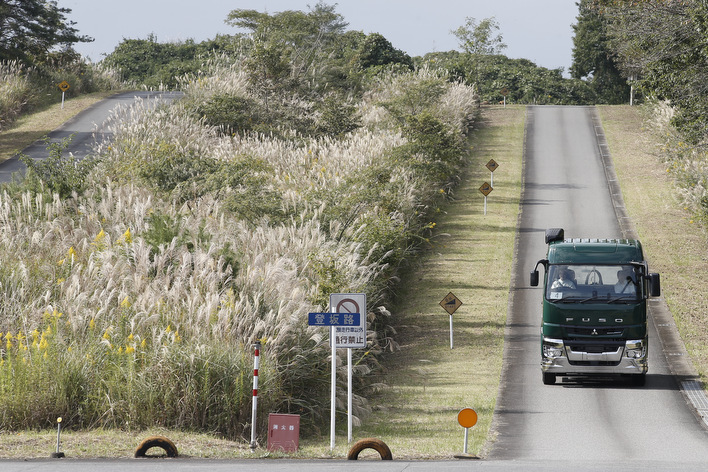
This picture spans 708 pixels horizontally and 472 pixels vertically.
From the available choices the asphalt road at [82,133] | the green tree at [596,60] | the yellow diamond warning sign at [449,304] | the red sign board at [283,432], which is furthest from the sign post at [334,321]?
the green tree at [596,60]

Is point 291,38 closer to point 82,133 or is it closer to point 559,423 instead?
point 82,133

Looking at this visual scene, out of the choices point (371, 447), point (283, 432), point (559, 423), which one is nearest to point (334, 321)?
point (283, 432)

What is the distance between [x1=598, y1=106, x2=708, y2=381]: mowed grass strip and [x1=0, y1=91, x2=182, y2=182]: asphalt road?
1962cm

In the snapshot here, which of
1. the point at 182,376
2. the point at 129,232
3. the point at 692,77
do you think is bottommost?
the point at 182,376

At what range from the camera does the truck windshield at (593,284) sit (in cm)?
1858

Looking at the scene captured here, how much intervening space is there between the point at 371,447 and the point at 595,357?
7186mm

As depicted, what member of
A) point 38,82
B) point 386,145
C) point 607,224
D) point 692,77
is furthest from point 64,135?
point 692,77

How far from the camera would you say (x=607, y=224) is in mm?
35625

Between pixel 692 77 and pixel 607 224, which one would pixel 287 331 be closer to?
pixel 692 77

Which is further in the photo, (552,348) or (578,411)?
(552,348)

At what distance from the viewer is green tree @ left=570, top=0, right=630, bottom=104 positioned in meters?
69.9

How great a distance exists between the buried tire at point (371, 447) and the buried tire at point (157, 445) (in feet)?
8.01

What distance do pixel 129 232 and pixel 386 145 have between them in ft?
63.4

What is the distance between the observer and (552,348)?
18688mm
